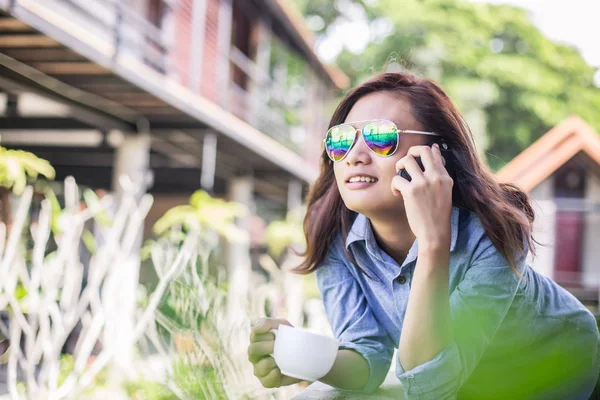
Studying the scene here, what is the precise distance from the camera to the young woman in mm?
943

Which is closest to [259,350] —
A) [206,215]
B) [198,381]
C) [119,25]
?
[198,381]

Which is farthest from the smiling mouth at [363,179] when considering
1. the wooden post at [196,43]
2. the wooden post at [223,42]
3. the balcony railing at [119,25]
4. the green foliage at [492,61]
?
the green foliage at [492,61]

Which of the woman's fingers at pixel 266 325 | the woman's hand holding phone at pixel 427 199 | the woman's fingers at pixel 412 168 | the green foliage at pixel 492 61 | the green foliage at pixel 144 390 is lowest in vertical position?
the green foliage at pixel 144 390

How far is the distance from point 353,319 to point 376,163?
287 mm

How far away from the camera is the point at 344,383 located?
3.59 feet

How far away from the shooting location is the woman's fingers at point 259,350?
93 centimetres

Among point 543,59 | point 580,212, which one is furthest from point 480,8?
point 580,212

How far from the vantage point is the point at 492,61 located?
56.1ft

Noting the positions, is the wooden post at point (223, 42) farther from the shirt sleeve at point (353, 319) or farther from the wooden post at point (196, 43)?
the shirt sleeve at point (353, 319)

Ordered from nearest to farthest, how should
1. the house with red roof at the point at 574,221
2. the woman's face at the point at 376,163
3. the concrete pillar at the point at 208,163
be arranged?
the woman's face at the point at 376,163 → the concrete pillar at the point at 208,163 → the house with red roof at the point at 574,221

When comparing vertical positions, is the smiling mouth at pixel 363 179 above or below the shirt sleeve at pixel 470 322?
above

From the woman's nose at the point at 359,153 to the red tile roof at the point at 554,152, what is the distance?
750cm

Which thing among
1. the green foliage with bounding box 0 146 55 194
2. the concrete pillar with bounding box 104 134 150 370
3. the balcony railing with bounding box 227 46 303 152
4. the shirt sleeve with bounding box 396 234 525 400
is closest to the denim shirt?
the shirt sleeve with bounding box 396 234 525 400

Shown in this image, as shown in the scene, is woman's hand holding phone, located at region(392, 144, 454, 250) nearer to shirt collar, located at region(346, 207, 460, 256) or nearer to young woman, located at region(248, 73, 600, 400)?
young woman, located at region(248, 73, 600, 400)
